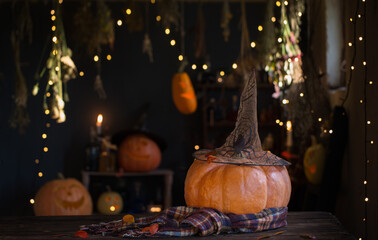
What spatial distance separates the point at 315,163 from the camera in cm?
358

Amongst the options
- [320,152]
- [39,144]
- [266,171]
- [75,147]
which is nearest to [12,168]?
[39,144]

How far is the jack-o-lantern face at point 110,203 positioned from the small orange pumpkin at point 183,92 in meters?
1.16

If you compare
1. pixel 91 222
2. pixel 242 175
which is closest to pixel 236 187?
pixel 242 175

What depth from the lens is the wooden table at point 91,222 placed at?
1.73m

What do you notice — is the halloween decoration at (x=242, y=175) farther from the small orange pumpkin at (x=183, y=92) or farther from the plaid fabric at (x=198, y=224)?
the small orange pumpkin at (x=183, y=92)

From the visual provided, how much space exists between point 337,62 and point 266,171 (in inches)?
89.3

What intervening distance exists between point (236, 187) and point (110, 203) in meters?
3.40

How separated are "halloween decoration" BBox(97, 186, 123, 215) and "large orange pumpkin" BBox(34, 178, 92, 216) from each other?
0.99 metres

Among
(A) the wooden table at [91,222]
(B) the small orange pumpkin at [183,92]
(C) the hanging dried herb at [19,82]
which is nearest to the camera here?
(A) the wooden table at [91,222]

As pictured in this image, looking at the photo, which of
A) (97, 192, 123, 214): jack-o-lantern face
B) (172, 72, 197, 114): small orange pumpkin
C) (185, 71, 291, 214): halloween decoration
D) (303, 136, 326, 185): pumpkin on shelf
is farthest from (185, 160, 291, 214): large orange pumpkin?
(172, 72, 197, 114): small orange pumpkin

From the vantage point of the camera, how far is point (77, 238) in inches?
66.7

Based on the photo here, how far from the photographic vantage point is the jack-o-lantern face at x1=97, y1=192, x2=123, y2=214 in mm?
4980

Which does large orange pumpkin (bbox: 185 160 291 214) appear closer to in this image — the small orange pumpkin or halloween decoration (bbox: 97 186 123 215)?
halloween decoration (bbox: 97 186 123 215)

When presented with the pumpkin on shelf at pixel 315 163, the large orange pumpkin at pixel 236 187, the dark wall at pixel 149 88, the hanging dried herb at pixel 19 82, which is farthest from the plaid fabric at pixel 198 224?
the dark wall at pixel 149 88
